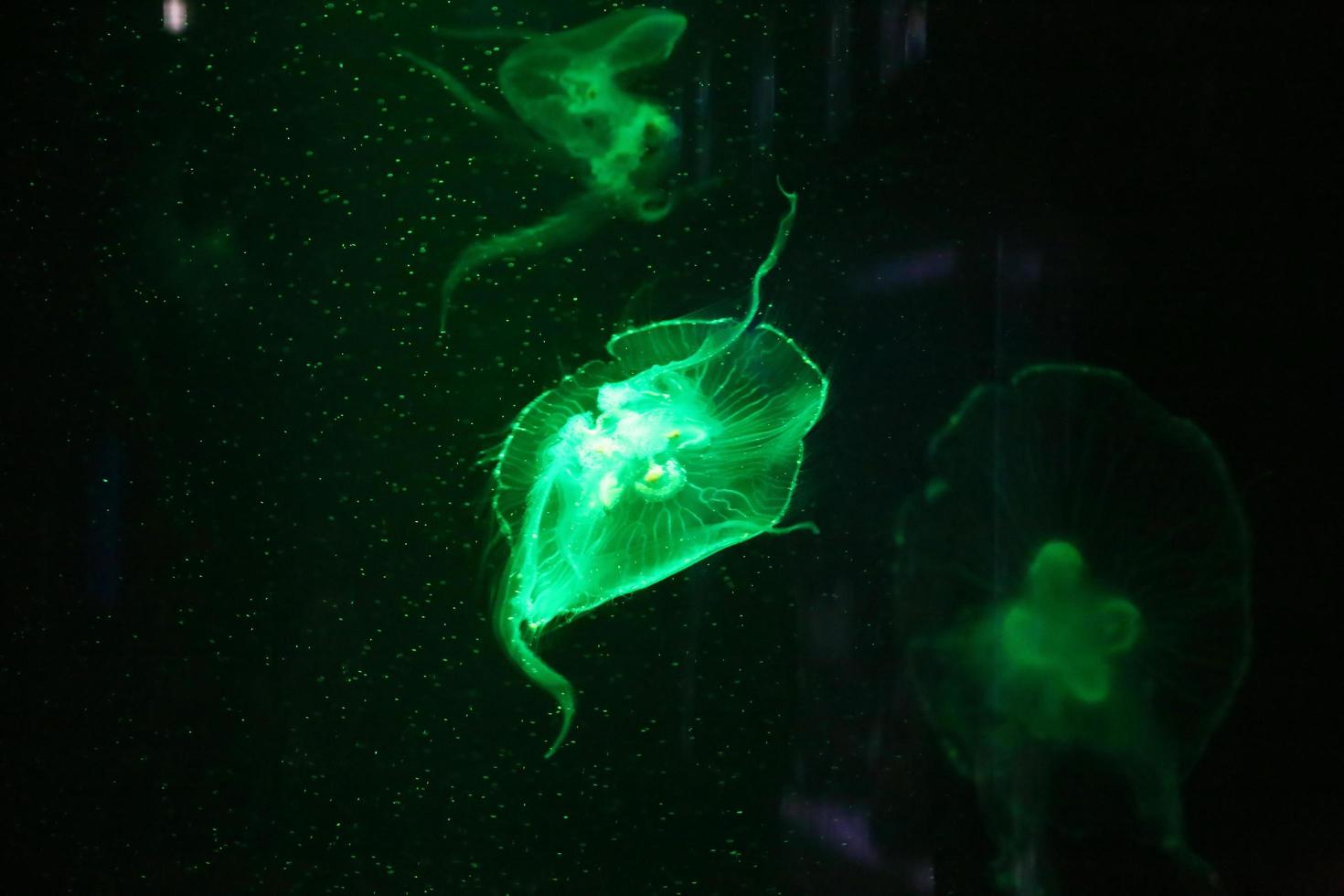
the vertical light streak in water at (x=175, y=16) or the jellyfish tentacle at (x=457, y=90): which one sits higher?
the vertical light streak in water at (x=175, y=16)

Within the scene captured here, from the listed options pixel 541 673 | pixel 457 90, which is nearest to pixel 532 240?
pixel 457 90

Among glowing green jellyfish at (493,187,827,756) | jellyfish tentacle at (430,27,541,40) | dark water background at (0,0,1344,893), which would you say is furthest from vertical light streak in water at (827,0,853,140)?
jellyfish tentacle at (430,27,541,40)

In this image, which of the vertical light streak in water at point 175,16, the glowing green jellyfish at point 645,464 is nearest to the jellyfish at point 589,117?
the glowing green jellyfish at point 645,464

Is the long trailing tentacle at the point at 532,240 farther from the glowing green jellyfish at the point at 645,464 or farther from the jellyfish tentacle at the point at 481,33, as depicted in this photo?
the jellyfish tentacle at the point at 481,33

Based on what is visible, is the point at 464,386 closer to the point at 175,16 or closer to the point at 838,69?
the point at 175,16

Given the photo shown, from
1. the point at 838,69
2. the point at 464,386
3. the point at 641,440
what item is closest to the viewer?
the point at 464,386
